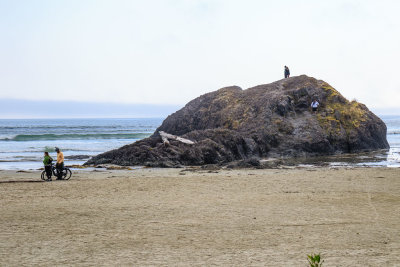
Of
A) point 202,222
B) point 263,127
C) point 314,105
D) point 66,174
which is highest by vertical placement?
point 314,105

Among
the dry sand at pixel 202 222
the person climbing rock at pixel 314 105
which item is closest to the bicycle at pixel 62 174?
the dry sand at pixel 202 222

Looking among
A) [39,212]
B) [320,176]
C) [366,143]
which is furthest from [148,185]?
[366,143]

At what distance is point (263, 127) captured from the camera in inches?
1307

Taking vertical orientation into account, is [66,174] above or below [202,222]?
above

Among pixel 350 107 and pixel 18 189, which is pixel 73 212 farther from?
pixel 350 107

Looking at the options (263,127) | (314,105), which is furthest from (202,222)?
(314,105)

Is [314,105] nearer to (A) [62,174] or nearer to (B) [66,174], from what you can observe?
(B) [66,174]

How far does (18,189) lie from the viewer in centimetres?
1728

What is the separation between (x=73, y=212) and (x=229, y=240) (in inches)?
189

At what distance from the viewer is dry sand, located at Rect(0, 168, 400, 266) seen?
889 cm

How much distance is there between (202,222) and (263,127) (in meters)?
22.2

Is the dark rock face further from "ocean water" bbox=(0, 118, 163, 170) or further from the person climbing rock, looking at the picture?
"ocean water" bbox=(0, 118, 163, 170)

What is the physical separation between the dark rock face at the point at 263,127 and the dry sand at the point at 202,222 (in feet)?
29.1

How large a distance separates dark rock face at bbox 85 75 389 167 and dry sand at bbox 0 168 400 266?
29.1 ft
